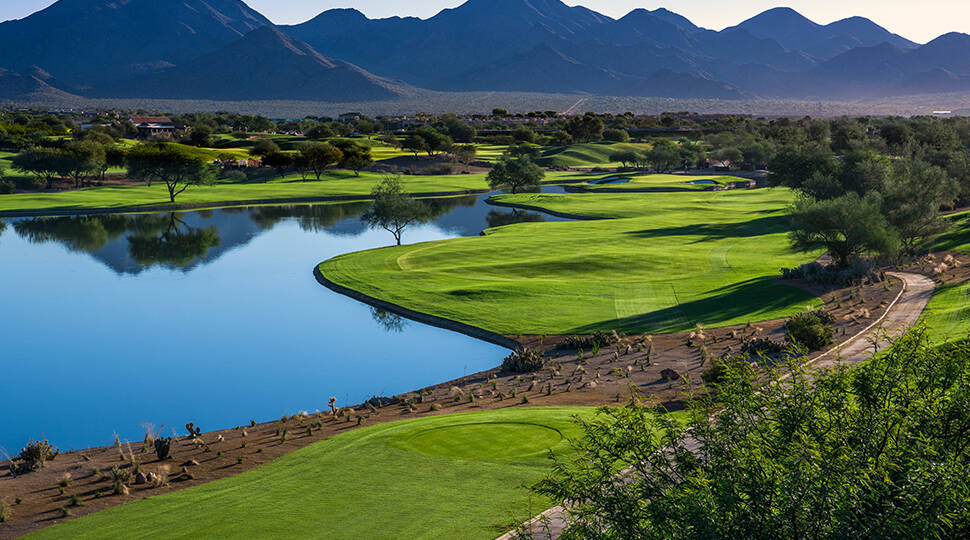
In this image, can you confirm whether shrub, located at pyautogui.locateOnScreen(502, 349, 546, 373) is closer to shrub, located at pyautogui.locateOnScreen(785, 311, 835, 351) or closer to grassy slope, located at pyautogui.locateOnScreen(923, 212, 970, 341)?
shrub, located at pyautogui.locateOnScreen(785, 311, 835, 351)

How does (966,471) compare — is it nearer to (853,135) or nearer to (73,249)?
(73,249)

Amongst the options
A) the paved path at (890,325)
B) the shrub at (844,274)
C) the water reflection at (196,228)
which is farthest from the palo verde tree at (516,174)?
the paved path at (890,325)

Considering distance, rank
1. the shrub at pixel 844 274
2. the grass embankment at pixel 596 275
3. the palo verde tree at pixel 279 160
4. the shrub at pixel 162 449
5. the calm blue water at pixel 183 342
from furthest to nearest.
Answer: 1. the palo verde tree at pixel 279 160
2. the shrub at pixel 844 274
3. the grass embankment at pixel 596 275
4. the calm blue water at pixel 183 342
5. the shrub at pixel 162 449

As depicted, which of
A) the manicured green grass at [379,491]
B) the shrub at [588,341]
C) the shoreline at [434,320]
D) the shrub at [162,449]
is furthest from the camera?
the shoreline at [434,320]

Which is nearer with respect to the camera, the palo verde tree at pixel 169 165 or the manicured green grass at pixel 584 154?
the palo verde tree at pixel 169 165

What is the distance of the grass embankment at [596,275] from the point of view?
46.7 metres

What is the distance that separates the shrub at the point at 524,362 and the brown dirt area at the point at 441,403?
490 mm

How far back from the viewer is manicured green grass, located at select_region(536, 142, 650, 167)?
168 metres

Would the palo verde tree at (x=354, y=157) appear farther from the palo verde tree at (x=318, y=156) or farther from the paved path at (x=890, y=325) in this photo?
the paved path at (x=890, y=325)

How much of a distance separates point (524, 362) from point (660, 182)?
10468 cm

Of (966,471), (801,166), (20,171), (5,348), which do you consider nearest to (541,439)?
(966,471)

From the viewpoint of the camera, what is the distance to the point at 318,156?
453ft

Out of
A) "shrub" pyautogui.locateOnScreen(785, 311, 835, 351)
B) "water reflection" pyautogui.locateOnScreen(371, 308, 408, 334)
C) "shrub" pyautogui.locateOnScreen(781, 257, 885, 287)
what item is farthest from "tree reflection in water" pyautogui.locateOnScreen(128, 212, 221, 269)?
"shrub" pyautogui.locateOnScreen(785, 311, 835, 351)

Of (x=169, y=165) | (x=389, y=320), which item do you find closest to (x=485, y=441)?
(x=389, y=320)
